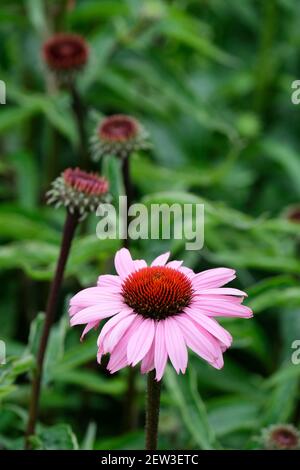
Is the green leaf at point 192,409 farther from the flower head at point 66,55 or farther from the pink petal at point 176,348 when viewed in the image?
the flower head at point 66,55

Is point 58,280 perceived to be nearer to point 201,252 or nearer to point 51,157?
point 201,252

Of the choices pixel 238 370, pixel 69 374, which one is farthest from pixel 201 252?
pixel 69 374

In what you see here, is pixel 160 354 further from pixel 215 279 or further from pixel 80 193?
pixel 80 193

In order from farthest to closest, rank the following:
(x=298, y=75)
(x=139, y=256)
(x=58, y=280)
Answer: (x=298, y=75), (x=139, y=256), (x=58, y=280)

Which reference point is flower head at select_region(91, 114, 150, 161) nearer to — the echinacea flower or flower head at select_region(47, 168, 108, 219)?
flower head at select_region(47, 168, 108, 219)

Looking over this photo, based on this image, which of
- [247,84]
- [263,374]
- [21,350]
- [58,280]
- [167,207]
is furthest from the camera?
[247,84]

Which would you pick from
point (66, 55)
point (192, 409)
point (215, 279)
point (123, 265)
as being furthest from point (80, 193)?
point (66, 55)

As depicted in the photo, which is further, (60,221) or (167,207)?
(60,221)

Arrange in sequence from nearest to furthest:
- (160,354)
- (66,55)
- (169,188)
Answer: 1. (160,354)
2. (66,55)
3. (169,188)

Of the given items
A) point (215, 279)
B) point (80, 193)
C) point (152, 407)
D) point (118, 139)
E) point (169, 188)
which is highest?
point (169, 188)
